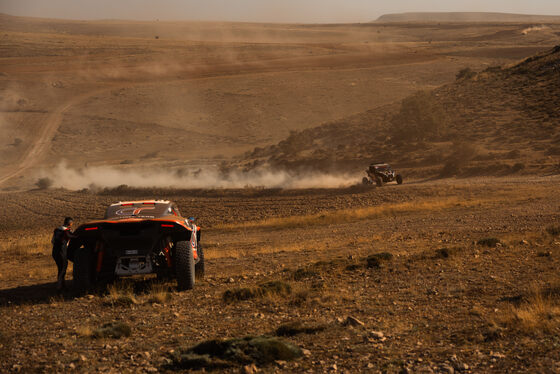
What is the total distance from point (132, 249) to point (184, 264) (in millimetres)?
1013

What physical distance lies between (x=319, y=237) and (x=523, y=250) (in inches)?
364

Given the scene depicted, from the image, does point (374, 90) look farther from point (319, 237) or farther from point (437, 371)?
point (437, 371)

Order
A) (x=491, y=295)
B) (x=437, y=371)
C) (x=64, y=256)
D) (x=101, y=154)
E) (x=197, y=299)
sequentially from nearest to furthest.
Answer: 1. (x=437, y=371)
2. (x=491, y=295)
3. (x=197, y=299)
4. (x=64, y=256)
5. (x=101, y=154)

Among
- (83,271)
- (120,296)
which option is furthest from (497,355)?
(83,271)

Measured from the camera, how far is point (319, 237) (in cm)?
2205

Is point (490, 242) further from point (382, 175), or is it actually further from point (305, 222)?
point (382, 175)

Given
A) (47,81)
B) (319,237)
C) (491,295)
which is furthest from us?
(47,81)

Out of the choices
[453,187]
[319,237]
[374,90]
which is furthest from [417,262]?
[374,90]

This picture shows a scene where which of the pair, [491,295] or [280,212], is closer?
[491,295]

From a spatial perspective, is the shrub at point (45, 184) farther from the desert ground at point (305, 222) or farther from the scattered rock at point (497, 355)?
the scattered rock at point (497, 355)

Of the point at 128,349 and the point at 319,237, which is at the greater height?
the point at 128,349

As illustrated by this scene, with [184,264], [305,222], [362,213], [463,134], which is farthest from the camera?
[463,134]

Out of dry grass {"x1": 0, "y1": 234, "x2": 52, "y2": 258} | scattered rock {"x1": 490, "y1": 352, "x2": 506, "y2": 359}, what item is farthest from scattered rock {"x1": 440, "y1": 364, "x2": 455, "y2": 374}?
dry grass {"x1": 0, "y1": 234, "x2": 52, "y2": 258}

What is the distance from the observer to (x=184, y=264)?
1135 centimetres
